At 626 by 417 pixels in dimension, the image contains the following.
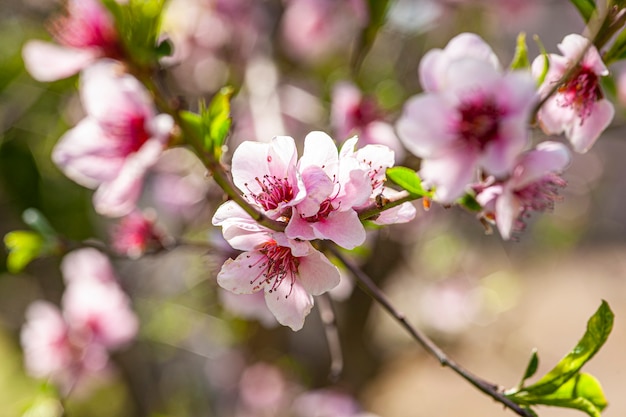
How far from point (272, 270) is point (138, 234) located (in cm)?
40

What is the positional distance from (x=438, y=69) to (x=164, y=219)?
4.18 ft

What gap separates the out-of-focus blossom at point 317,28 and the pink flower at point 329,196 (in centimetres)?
135

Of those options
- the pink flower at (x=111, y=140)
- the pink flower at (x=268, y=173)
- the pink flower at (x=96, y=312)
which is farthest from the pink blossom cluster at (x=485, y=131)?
the pink flower at (x=96, y=312)

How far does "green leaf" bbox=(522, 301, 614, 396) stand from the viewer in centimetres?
55

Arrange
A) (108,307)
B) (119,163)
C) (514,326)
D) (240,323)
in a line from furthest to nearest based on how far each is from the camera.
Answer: (514,326), (240,323), (108,307), (119,163)

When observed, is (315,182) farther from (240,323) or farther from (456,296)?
(456,296)

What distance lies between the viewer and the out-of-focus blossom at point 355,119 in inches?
36.5

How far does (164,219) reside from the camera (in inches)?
67.4

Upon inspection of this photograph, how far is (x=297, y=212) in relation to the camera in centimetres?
52

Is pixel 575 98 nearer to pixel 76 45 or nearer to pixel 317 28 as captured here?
pixel 76 45

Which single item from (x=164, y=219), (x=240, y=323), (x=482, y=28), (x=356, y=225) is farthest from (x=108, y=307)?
(x=482, y=28)

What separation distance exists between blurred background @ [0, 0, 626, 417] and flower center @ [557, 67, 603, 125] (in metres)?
0.54

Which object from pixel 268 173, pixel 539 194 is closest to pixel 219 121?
pixel 268 173

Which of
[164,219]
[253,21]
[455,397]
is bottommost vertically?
[455,397]
